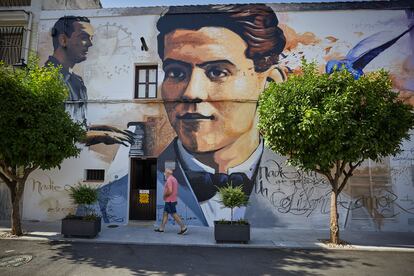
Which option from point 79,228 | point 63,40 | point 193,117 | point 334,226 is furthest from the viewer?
point 63,40

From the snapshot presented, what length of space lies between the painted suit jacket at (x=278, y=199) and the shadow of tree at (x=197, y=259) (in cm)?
254

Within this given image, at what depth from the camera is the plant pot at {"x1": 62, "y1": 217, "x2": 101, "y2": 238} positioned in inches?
317

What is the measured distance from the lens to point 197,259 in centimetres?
649

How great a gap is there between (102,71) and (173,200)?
222 inches

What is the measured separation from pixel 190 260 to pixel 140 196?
178 inches

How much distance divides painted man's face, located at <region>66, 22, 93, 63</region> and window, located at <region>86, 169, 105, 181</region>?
4235 mm

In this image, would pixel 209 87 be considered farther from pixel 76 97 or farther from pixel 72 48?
pixel 72 48

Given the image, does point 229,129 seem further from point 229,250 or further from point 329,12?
point 329,12

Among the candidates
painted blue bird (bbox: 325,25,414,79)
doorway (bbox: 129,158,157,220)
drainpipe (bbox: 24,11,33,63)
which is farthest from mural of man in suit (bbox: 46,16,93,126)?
painted blue bird (bbox: 325,25,414,79)

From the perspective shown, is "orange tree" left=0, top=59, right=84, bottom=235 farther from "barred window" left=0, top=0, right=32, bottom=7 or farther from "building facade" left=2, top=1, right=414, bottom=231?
"barred window" left=0, top=0, right=32, bottom=7

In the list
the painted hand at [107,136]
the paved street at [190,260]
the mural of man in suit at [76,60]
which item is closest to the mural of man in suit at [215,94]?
the painted hand at [107,136]

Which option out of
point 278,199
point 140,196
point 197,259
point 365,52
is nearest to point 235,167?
point 278,199

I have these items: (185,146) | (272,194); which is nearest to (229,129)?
(185,146)

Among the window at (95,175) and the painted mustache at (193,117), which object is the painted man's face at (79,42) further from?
the painted mustache at (193,117)
